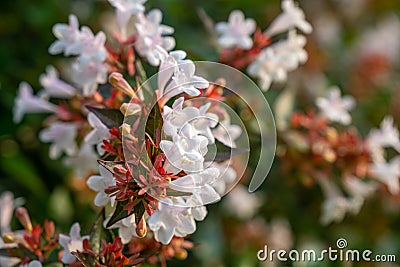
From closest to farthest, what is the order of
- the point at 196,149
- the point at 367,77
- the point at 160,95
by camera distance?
the point at 196,149 → the point at 160,95 → the point at 367,77

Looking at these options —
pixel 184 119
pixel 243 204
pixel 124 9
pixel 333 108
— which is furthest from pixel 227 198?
pixel 184 119

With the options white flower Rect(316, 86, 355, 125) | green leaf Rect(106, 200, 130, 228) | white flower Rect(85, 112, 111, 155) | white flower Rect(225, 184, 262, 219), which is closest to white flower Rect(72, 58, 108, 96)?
white flower Rect(85, 112, 111, 155)

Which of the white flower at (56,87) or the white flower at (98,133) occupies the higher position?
the white flower at (56,87)

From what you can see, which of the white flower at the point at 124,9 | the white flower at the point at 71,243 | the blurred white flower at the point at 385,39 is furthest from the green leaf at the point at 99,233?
the blurred white flower at the point at 385,39

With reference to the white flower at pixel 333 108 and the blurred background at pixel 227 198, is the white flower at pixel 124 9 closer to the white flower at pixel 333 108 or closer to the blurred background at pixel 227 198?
the blurred background at pixel 227 198

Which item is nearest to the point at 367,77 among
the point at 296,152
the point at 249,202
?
the point at 249,202

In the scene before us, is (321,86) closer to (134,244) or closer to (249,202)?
(249,202)
